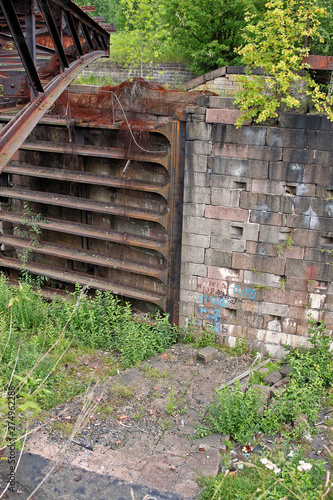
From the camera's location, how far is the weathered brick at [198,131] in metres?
7.56

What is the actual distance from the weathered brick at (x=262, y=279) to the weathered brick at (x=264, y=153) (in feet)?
6.33

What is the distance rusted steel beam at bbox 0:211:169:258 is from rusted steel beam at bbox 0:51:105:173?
2.98 meters

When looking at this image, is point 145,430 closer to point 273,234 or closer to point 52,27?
point 273,234

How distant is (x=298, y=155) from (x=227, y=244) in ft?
6.16

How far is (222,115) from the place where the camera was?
7.39 meters

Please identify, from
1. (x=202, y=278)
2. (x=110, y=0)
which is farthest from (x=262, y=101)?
(x=110, y=0)

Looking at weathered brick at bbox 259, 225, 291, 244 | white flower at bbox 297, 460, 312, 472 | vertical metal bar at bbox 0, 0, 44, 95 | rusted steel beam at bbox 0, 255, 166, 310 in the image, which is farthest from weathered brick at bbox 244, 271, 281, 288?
vertical metal bar at bbox 0, 0, 44, 95

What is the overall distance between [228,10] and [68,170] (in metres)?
7.91

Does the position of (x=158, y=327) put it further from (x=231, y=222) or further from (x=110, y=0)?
(x=110, y=0)

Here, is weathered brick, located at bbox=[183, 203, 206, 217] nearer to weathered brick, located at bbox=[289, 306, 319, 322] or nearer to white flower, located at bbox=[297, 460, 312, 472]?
weathered brick, located at bbox=[289, 306, 319, 322]

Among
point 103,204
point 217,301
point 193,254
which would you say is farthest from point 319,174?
point 103,204

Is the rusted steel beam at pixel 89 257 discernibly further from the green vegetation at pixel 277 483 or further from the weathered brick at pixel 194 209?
the green vegetation at pixel 277 483

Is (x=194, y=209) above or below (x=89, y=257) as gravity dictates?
above

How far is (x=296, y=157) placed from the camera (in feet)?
23.4
